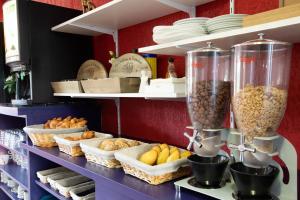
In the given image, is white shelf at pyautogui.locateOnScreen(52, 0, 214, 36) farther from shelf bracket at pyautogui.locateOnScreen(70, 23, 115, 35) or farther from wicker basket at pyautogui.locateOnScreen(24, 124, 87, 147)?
wicker basket at pyautogui.locateOnScreen(24, 124, 87, 147)

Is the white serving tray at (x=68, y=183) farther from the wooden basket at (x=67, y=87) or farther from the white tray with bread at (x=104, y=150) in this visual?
the wooden basket at (x=67, y=87)

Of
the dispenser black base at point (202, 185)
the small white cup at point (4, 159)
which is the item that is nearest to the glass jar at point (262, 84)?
the dispenser black base at point (202, 185)

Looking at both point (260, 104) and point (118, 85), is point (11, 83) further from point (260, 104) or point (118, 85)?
point (260, 104)

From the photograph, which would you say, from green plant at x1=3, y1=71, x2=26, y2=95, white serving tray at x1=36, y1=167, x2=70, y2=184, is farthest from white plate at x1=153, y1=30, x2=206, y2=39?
green plant at x1=3, y1=71, x2=26, y2=95

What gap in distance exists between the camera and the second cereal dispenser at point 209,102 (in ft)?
3.37

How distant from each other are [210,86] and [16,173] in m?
2.23

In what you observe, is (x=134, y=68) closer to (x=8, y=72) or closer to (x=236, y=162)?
(x=236, y=162)

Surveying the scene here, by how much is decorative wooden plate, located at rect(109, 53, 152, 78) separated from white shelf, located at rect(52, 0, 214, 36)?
26cm

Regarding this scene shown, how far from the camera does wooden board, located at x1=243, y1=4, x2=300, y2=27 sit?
830 millimetres

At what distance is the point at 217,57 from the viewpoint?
3.41ft

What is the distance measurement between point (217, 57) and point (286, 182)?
1.64 feet

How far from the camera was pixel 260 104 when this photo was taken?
2.88 ft

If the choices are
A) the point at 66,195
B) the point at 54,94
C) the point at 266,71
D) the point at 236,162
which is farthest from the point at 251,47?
the point at 54,94

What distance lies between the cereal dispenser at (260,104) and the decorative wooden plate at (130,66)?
85 centimetres
